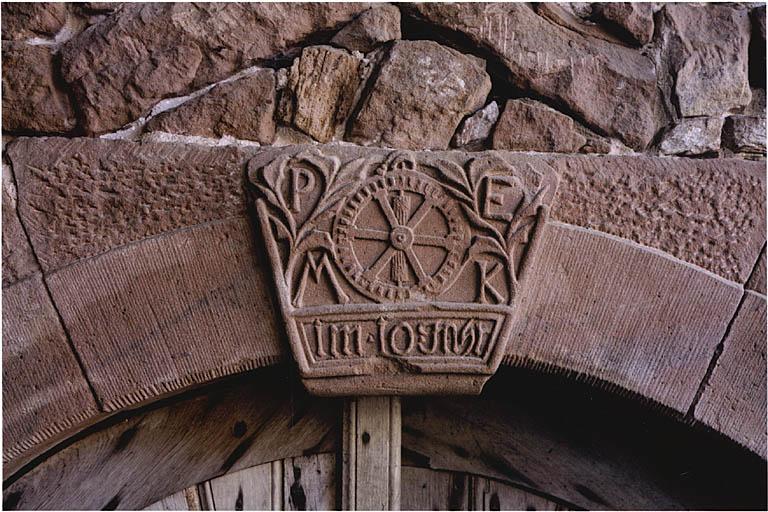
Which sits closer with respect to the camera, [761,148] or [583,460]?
[761,148]

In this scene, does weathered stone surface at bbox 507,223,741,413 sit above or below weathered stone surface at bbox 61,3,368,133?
below

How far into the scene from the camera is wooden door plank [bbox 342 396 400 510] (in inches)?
58.7

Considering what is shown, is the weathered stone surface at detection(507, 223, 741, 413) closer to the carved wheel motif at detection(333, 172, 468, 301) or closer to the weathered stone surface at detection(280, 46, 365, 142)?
the carved wheel motif at detection(333, 172, 468, 301)

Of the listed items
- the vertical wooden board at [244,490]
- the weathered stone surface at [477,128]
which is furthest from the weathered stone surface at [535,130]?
the vertical wooden board at [244,490]

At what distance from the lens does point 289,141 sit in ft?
4.30

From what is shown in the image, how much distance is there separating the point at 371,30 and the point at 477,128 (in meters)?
0.27

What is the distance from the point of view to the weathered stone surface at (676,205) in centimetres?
129

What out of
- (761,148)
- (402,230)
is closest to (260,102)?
(402,230)

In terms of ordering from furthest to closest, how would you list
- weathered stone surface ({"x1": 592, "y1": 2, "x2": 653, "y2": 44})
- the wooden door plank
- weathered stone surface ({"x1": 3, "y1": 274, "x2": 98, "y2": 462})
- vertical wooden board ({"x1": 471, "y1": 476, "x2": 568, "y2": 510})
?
vertical wooden board ({"x1": 471, "y1": 476, "x2": 568, "y2": 510}), the wooden door plank, weathered stone surface ({"x1": 592, "y1": 2, "x2": 653, "y2": 44}), weathered stone surface ({"x1": 3, "y1": 274, "x2": 98, "y2": 462})

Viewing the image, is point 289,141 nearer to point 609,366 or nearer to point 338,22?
point 338,22

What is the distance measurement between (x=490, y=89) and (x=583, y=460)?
0.89 meters

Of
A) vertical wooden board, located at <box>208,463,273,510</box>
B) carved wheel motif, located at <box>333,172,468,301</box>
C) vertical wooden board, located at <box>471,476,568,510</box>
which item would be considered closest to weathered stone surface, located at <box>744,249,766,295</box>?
carved wheel motif, located at <box>333,172,468,301</box>

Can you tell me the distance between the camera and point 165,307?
4.08 feet

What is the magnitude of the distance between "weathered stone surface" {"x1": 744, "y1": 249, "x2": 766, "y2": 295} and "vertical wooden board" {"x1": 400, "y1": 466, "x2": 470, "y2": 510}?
2.49 ft
